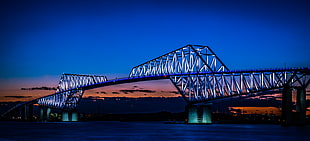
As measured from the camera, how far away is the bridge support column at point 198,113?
93.5 metres

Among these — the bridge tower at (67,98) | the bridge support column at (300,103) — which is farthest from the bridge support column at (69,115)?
the bridge support column at (300,103)

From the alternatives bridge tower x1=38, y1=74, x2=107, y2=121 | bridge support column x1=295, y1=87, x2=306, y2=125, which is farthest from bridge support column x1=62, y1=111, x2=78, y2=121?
bridge support column x1=295, y1=87, x2=306, y2=125

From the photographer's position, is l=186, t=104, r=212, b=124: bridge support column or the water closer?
the water

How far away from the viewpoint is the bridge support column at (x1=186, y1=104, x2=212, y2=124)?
93500 millimetres

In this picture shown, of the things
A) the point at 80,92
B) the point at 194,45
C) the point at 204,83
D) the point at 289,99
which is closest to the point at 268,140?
the point at 289,99

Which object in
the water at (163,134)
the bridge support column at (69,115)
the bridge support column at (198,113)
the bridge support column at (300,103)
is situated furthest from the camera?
the bridge support column at (69,115)

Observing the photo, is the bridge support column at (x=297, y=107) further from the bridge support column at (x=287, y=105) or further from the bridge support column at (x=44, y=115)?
the bridge support column at (x=44, y=115)

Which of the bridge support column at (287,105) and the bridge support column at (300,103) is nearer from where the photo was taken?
the bridge support column at (300,103)

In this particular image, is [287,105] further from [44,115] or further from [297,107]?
[44,115]

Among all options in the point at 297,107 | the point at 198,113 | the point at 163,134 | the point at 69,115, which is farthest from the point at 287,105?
the point at 69,115

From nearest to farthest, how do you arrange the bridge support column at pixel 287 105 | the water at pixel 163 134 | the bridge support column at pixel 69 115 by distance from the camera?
the water at pixel 163 134, the bridge support column at pixel 287 105, the bridge support column at pixel 69 115

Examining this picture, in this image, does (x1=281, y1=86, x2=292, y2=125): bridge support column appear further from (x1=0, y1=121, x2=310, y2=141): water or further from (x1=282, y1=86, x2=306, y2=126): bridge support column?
(x1=0, y1=121, x2=310, y2=141): water

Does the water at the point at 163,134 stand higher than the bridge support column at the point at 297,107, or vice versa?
the bridge support column at the point at 297,107

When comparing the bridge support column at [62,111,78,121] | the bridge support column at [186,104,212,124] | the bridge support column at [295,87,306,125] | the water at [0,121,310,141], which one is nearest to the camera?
the water at [0,121,310,141]
